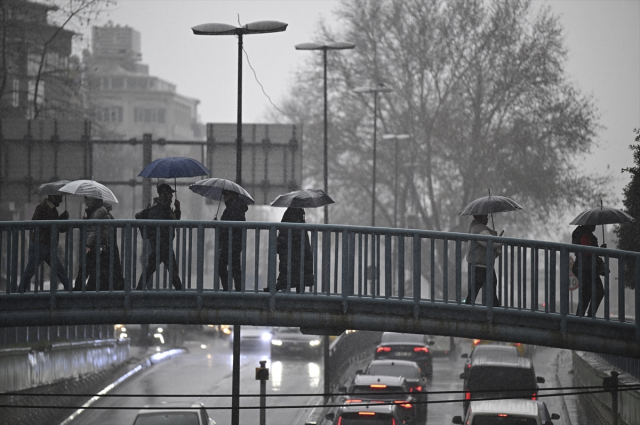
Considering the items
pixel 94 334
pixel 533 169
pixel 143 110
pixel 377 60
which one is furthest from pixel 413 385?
pixel 143 110

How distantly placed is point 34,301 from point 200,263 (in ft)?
7.23

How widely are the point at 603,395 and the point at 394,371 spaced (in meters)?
5.09

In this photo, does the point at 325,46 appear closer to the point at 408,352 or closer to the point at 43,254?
the point at 408,352

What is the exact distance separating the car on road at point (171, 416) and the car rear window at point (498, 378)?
25.6 ft

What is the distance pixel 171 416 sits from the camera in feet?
73.2

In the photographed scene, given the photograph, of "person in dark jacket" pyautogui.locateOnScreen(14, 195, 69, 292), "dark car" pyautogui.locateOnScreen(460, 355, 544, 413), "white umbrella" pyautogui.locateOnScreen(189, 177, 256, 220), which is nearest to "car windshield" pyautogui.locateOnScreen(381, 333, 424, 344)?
"dark car" pyautogui.locateOnScreen(460, 355, 544, 413)

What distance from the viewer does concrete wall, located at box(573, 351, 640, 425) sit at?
22.8 m

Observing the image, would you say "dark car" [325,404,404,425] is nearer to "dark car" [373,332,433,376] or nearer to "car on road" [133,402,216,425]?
"car on road" [133,402,216,425]

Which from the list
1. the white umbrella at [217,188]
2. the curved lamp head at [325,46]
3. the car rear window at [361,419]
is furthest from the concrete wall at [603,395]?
the curved lamp head at [325,46]

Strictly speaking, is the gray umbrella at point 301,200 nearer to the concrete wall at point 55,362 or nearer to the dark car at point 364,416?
the dark car at point 364,416

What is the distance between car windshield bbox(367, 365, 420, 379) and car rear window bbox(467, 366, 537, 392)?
58.1 inches

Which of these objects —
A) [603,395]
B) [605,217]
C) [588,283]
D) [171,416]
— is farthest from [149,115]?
[588,283]

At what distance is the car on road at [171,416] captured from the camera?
22078 millimetres

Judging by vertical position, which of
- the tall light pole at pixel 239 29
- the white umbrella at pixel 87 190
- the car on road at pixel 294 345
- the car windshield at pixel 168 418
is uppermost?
the tall light pole at pixel 239 29
